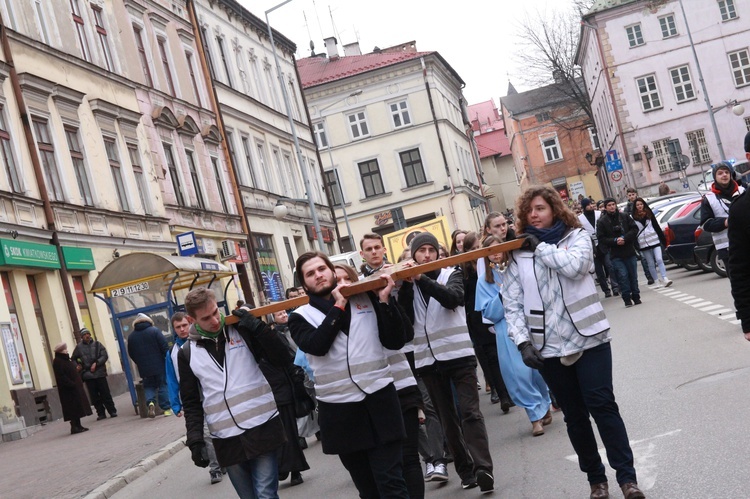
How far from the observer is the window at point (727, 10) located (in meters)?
67.0

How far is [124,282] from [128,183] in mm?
8154

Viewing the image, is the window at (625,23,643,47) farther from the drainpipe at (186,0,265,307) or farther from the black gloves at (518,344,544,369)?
the black gloves at (518,344,544,369)

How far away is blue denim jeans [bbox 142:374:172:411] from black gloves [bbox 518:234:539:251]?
1484 centimetres

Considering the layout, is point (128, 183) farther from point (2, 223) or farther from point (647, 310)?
point (647, 310)

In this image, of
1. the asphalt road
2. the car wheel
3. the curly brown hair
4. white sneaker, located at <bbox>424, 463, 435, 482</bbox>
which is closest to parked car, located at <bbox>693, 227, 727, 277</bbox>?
the car wheel

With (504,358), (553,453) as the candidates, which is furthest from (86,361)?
(553,453)

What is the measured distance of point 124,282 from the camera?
21.8 m

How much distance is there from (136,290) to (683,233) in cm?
1154

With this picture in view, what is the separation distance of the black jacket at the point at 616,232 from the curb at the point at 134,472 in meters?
8.87

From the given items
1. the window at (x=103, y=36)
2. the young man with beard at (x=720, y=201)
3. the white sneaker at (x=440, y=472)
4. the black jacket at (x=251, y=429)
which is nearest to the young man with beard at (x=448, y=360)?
the white sneaker at (x=440, y=472)

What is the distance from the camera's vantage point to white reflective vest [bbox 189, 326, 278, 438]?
22.5 feet

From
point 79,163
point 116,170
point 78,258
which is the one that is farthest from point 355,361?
point 116,170

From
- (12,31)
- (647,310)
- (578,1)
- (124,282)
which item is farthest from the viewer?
(578,1)

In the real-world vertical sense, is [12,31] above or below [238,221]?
above
